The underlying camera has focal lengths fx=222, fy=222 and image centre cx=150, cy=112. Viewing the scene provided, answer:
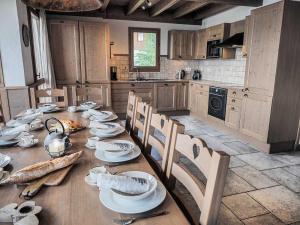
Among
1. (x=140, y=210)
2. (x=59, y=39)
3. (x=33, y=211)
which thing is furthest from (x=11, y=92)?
(x=140, y=210)

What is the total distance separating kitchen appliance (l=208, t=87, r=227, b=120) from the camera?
13.6 ft

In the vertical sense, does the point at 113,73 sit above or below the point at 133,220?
above

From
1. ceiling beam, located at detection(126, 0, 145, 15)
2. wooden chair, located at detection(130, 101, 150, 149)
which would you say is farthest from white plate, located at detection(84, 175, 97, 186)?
ceiling beam, located at detection(126, 0, 145, 15)

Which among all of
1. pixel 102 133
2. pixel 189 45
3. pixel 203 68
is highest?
pixel 189 45

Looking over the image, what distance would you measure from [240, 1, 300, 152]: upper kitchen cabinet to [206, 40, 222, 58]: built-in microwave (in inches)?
42.5

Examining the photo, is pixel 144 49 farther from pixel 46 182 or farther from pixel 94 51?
pixel 46 182

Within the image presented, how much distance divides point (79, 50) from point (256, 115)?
3.49 meters

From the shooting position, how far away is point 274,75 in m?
3.06

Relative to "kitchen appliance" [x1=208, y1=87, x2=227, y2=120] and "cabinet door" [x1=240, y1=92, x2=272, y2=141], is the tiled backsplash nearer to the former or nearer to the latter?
"kitchen appliance" [x1=208, y1=87, x2=227, y2=120]

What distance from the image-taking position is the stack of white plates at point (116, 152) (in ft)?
3.95

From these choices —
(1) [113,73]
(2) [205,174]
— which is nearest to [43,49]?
(1) [113,73]

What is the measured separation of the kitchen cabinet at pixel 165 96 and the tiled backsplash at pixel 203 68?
0.56m

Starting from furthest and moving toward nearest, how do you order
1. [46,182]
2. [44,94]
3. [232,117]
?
[232,117] → [44,94] → [46,182]

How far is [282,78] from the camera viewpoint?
122 inches
